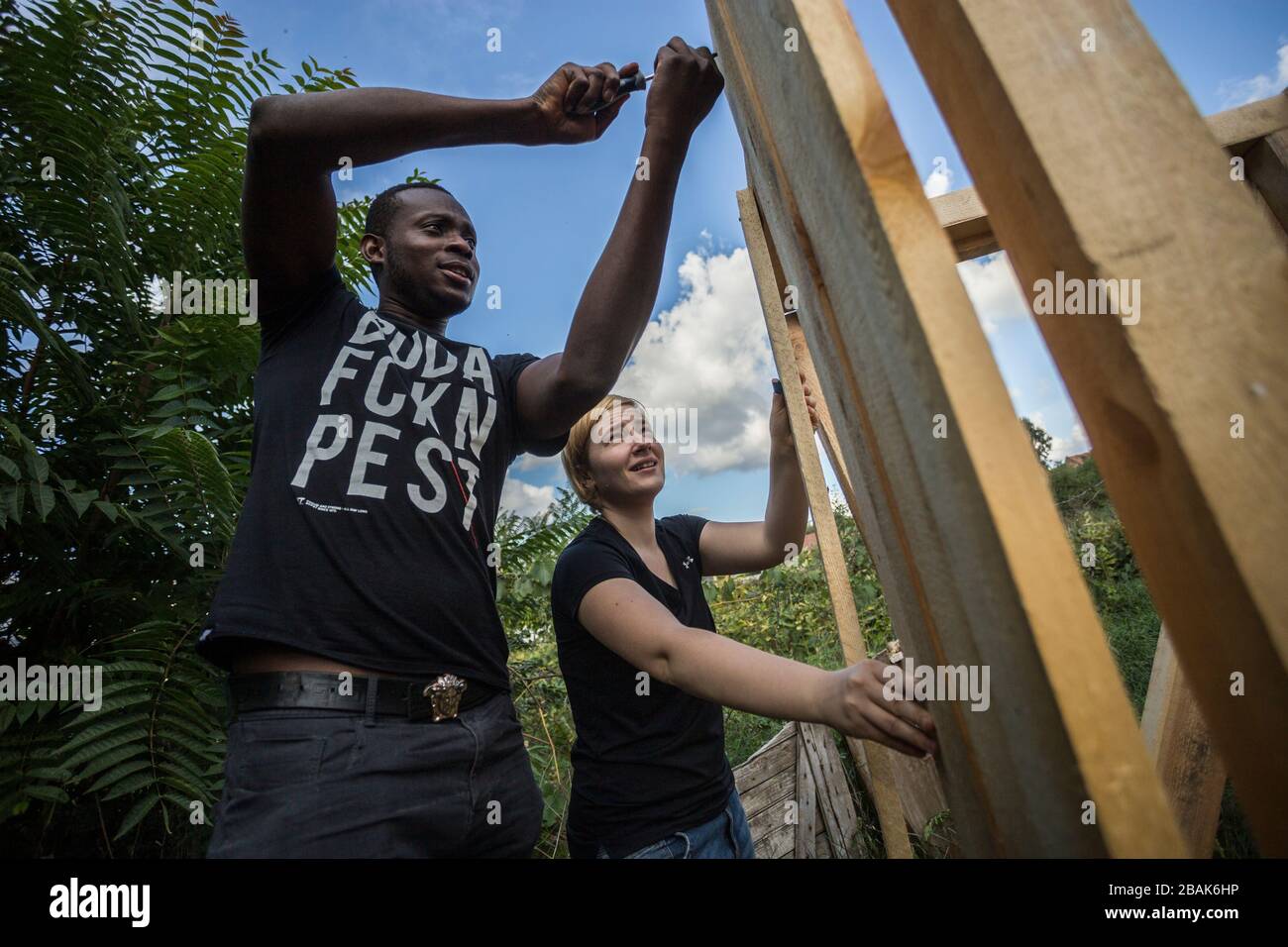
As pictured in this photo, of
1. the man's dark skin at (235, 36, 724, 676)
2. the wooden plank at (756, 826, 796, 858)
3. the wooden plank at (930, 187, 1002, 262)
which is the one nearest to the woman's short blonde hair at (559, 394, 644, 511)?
the man's dark skin at (235, 36, 724, 676)

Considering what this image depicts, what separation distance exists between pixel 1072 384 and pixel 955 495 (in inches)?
4.9

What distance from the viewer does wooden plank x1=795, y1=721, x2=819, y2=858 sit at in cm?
248

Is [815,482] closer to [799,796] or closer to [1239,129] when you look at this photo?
[1239,129]

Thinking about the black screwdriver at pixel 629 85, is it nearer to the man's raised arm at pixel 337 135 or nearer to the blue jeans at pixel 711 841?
the man's raised arm at pixel 337 135

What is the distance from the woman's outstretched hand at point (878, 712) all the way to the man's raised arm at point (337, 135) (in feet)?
3.64

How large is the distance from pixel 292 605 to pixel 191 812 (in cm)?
129

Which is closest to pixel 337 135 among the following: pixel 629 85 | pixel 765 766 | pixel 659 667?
pixel 629 85

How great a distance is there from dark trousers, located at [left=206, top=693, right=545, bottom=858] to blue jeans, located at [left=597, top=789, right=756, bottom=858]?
366mm

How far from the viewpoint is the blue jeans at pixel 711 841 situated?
142cm

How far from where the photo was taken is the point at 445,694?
1190mm

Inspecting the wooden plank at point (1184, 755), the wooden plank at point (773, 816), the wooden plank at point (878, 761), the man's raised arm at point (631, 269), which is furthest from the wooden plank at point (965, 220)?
the wooden plank at point (773, 816)
